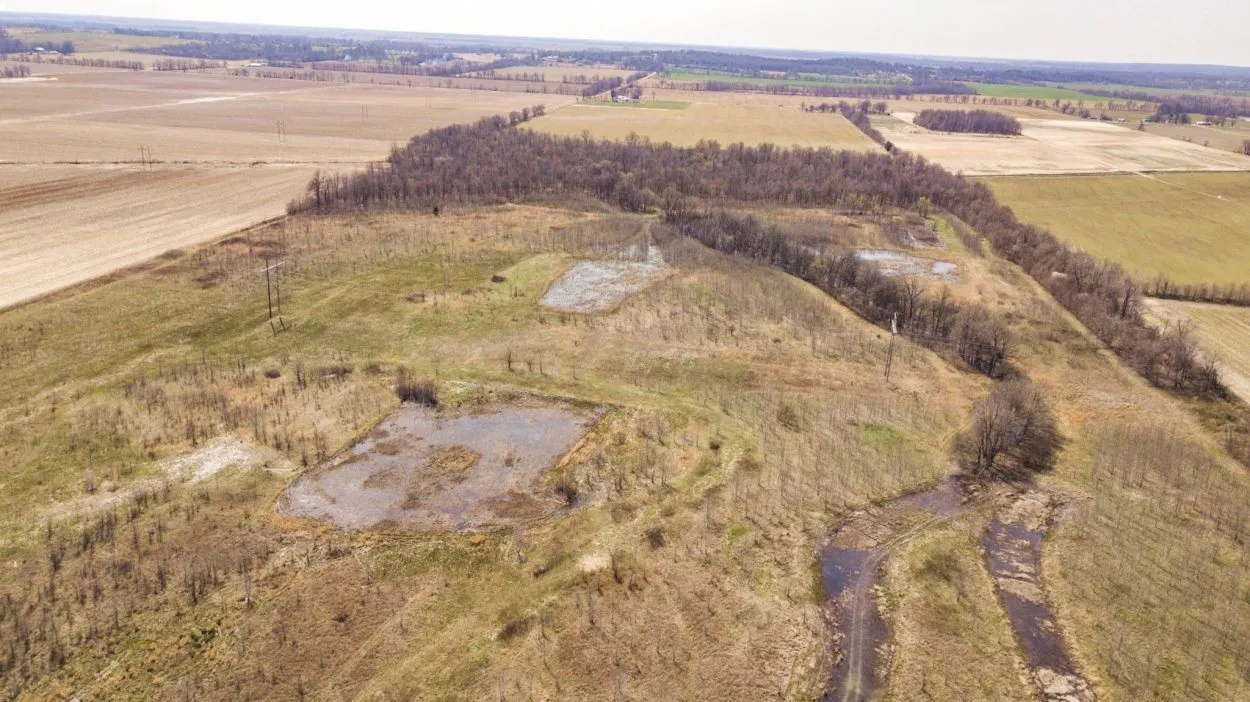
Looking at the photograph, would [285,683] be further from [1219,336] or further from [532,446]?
[1219,336]

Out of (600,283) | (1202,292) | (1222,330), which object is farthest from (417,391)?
(1202,292)

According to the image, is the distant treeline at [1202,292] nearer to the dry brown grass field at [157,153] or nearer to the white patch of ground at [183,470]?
the white patch of ground at [183,470]

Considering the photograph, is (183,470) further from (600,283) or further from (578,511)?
(600,283)

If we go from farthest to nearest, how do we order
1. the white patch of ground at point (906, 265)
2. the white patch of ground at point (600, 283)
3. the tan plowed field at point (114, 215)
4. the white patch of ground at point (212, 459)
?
the white patch of ground at point (906, 265) → the tan plowed field at point (114, 215) → the white patch of ground at point (600, 283) → the white patch of ground at point (212, 459)

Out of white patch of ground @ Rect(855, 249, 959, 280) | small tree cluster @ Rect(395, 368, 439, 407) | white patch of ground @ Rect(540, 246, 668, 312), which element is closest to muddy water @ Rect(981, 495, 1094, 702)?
small tree cluster @ Rect(395, 368, 439, 407)

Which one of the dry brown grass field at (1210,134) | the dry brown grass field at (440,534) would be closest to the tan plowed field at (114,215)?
the dry brown grass field at (440,534)
